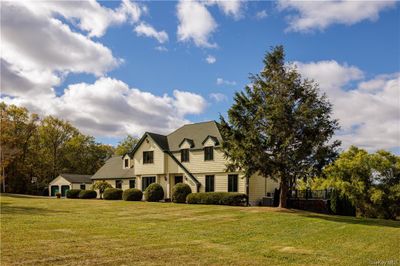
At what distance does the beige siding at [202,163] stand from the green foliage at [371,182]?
31.2 ft

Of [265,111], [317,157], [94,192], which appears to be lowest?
[94,192]

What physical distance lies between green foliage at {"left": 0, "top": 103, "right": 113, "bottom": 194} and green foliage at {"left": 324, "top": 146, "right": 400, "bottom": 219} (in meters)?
45.4

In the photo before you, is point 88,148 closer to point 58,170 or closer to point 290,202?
point 58,170

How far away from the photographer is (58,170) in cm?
7650

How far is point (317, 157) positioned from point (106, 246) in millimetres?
17228

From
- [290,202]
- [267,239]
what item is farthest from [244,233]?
[290,202]

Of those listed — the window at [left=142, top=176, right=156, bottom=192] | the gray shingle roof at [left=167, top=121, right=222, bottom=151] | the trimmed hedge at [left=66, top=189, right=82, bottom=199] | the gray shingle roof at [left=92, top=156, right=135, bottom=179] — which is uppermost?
the gray shingle roof at [left=167, top=121, right=222, bottom=151]

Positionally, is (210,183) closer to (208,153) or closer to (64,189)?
(208,153)

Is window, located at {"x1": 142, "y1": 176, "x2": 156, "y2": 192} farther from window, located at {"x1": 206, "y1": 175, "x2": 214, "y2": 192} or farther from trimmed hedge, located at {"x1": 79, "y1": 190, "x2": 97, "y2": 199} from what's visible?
trimmed hedge, located at {"x1": 79, "y1": 190, "x2": 97, "y2": 199}

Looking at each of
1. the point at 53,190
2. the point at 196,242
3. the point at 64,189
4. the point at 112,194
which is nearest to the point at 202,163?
the point at 112,194

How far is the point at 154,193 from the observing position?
36031 mm

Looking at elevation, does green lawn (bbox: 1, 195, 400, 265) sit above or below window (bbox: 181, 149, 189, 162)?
below

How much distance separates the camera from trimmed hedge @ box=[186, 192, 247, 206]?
31.4 metres

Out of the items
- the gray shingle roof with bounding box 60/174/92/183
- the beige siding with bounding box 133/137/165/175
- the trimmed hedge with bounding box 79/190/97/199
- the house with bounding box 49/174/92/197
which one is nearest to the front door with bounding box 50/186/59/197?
the house with bounding box 49/174/92/197
